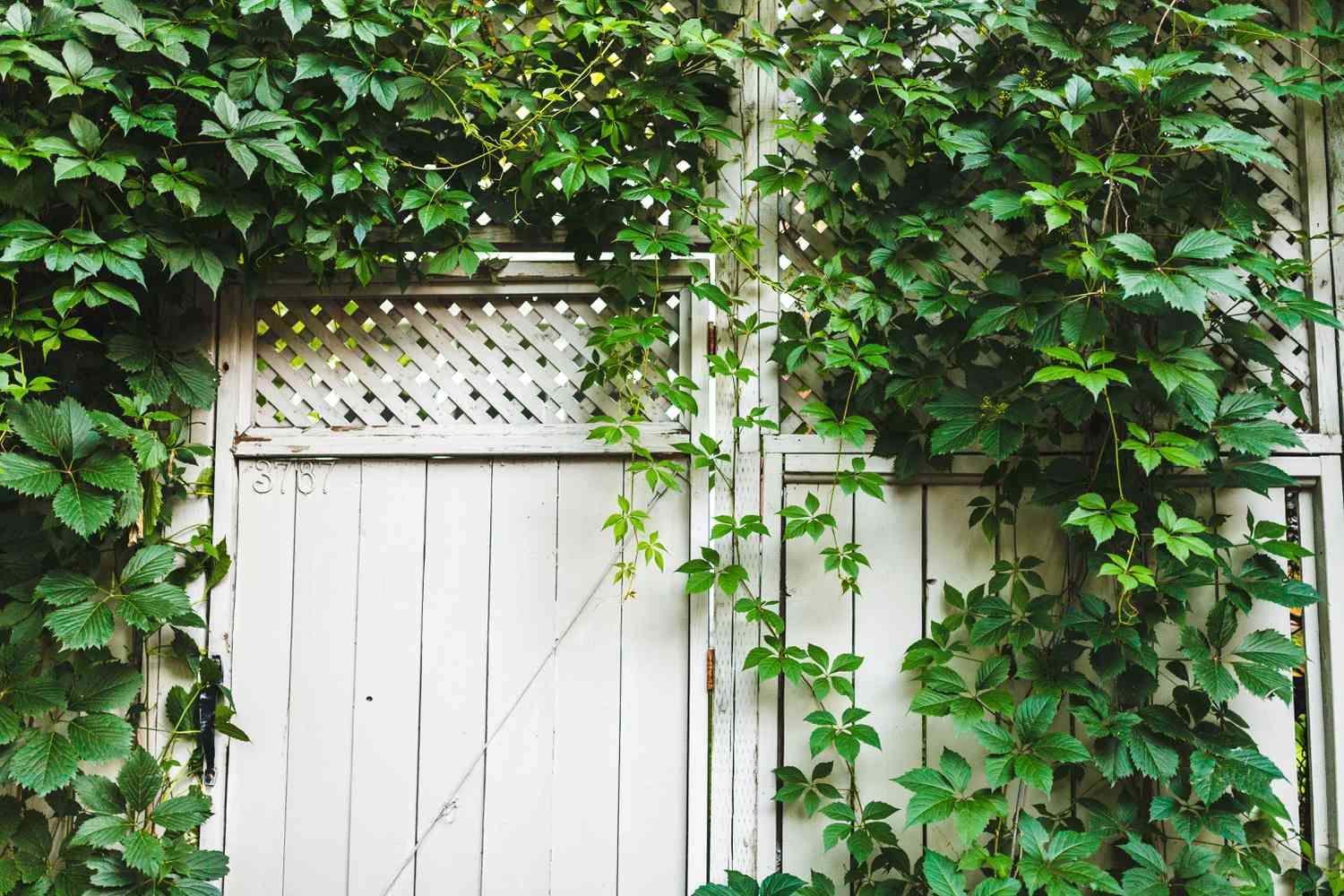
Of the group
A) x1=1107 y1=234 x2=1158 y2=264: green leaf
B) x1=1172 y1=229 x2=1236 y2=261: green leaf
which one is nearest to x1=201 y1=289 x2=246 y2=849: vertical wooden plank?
x1=1107 y1=234 x2=1158 y2=264: green leaf

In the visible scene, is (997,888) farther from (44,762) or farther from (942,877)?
(44,762)

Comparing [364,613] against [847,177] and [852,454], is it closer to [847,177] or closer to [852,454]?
[852,454]

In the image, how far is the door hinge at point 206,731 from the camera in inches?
70.9

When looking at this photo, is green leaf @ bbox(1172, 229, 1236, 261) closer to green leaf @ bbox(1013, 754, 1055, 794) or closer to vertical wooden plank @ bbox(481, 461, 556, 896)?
green leaf @ bbox(1013, 754, 1055, 794)

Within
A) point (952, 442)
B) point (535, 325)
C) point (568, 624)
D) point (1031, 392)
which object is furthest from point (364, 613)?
point (1031, 392)

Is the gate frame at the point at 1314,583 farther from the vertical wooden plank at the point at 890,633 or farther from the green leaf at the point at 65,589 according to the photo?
the green leaf at the point at 65,589

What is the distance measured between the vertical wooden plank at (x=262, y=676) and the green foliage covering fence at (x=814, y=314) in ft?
0.25

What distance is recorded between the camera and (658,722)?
5.94 ft

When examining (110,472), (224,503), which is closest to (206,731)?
(224,503)

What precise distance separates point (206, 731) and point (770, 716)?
1.22 metres

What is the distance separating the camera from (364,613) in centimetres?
185

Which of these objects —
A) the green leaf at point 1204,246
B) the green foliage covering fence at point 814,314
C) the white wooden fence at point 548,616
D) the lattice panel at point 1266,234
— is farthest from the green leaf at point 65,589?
the green leaf at point 1204,246

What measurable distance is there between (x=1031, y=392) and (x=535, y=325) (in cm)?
110

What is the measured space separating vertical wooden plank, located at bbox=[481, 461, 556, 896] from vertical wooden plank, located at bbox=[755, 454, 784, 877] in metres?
0.46
